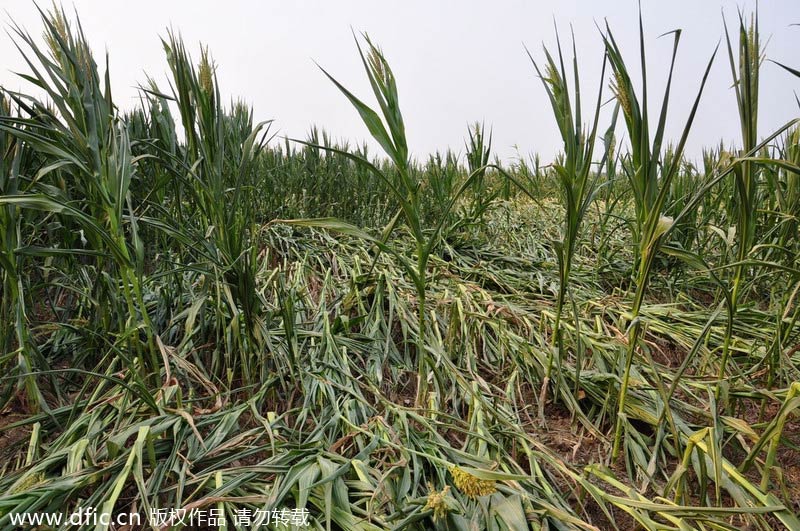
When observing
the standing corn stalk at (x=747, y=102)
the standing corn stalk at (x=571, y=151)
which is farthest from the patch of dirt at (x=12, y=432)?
the standing corn stalk at (x=747, y=102)

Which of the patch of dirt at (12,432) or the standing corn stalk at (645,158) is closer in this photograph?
the standing corn stalk at (645,158)

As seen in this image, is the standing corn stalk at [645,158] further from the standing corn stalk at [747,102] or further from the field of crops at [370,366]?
the standing corn stalk at [747,102]

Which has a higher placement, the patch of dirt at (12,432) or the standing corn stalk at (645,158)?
the standing corn stalk at (645,158)

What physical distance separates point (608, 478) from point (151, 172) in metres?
1.87

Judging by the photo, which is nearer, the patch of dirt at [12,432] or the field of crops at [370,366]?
the field of crops at [370,366]

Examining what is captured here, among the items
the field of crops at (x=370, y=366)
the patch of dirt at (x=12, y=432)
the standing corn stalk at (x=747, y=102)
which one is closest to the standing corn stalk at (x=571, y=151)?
the field of crops at (x=370, y=366)

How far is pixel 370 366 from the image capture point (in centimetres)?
154

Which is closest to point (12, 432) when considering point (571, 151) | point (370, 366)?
point (370, 366)

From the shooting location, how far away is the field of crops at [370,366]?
91 cm

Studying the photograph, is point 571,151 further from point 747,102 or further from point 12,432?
point 12,432

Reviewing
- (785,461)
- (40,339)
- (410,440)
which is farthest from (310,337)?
(785,461)

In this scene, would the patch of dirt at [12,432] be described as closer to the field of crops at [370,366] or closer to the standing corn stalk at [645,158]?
the field of crops at [370,366]

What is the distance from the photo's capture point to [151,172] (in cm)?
183

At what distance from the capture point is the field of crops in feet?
2.98
